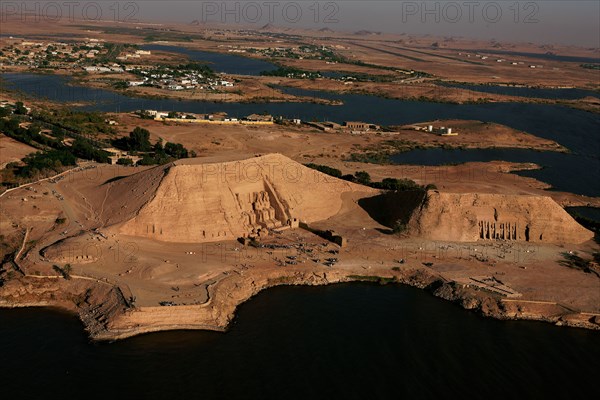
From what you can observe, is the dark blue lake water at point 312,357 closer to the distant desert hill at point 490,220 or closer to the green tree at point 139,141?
the distant desert hill at point 490,220

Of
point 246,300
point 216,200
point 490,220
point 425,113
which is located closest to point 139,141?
point 216,200

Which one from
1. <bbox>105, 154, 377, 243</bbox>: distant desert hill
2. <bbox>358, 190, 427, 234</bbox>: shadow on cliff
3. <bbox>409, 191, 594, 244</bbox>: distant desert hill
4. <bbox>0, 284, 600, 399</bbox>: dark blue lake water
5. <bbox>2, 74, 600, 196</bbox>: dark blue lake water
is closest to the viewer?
<bbox>0, 284, 600, 399</bbox>: dark blue lake water

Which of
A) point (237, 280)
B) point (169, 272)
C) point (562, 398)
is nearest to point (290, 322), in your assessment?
point (237, 280)

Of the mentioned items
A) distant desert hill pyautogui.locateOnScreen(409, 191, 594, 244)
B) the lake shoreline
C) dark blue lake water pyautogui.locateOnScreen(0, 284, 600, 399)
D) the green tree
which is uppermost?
the green tree

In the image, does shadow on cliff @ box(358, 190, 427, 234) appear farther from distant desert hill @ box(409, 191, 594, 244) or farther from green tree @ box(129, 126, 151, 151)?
green tree @ box(129, 126, 151, 151)

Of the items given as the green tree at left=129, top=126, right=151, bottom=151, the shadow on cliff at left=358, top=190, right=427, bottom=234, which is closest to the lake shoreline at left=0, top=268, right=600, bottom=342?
the shadow on cliff at left=358, top=190, right=427, bottom=234

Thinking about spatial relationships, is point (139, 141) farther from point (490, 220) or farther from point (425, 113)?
point (425, 113)

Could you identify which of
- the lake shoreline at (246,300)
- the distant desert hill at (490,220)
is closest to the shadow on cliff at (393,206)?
the distant desert hill at (490,220)
